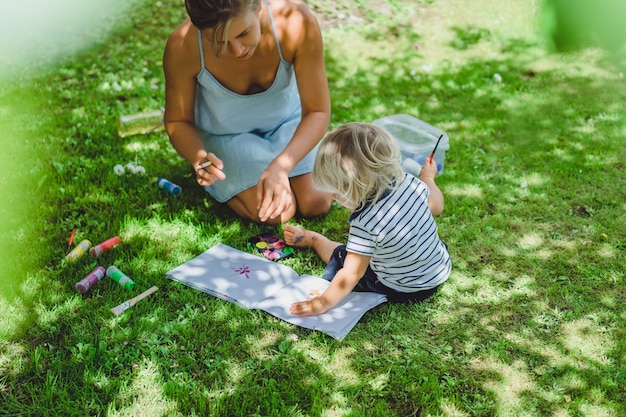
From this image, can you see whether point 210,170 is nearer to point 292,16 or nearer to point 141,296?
point 141,296

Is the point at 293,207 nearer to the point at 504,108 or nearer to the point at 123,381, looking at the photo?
the point at 123,381

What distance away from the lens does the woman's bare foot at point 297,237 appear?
10.1 ft

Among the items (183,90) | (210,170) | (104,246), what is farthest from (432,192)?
(104,246)

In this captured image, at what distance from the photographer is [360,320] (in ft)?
8.63

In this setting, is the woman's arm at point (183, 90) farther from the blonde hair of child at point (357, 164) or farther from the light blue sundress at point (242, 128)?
the blonde hair of child at point (357, 164)

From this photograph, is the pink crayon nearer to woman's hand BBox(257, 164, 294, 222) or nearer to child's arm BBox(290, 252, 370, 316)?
woman's hand BBox(257, 164, 294, 222)

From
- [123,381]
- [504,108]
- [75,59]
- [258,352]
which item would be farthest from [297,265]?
[75,59]

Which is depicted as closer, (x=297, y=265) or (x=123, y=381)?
(x=123, y=381)

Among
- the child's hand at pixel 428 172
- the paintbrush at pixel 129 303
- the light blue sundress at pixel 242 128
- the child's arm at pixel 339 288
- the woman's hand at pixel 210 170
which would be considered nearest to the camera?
the child's arm at pixel 339 288

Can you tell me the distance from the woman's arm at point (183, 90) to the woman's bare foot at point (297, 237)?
1.82 ft

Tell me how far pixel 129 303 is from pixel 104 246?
48 centimetres

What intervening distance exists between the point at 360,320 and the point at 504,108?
2.72 m

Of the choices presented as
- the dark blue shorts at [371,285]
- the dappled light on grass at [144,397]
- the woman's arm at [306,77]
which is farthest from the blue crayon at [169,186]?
the dappled light on grass at [144,397]

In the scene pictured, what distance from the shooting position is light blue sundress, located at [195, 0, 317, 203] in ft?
10.6
